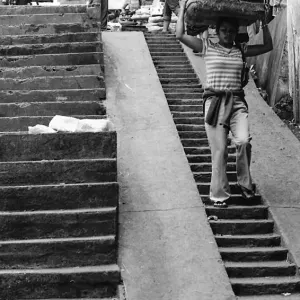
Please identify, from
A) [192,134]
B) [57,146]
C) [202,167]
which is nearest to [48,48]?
[192,134]

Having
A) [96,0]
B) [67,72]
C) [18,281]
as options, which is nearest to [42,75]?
[67,72]

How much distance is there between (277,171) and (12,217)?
2.94m

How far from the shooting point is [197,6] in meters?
6.31

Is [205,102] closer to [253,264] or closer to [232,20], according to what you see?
[232,20]

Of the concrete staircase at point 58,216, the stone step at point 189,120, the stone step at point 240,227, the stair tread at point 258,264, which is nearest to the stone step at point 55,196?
the concrete staircase at point 58,216

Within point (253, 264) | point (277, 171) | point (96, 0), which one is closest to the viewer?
point (253, 264)

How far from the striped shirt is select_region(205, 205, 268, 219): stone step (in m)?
1.11

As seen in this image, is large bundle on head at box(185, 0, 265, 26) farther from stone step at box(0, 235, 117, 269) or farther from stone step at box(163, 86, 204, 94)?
stone step at box(163, 86, 204, 94)

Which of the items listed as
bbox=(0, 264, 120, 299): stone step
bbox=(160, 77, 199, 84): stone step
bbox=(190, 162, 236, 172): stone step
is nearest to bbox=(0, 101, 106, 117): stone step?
bbox=(190, 162, 236, 172): stone step

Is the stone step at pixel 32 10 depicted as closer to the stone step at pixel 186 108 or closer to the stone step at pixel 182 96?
the stone step at pixel 182 96

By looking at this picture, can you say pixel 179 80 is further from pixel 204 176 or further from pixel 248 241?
pixel 248 241

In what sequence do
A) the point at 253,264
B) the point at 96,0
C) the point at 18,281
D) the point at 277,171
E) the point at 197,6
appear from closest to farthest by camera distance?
the point at 18,281, the point at 253,264, the point at 197,6, the point at 277,171, the point at 96,0

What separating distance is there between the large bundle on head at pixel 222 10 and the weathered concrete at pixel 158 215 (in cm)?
145

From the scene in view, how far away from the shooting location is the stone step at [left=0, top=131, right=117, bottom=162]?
19.4 feet
